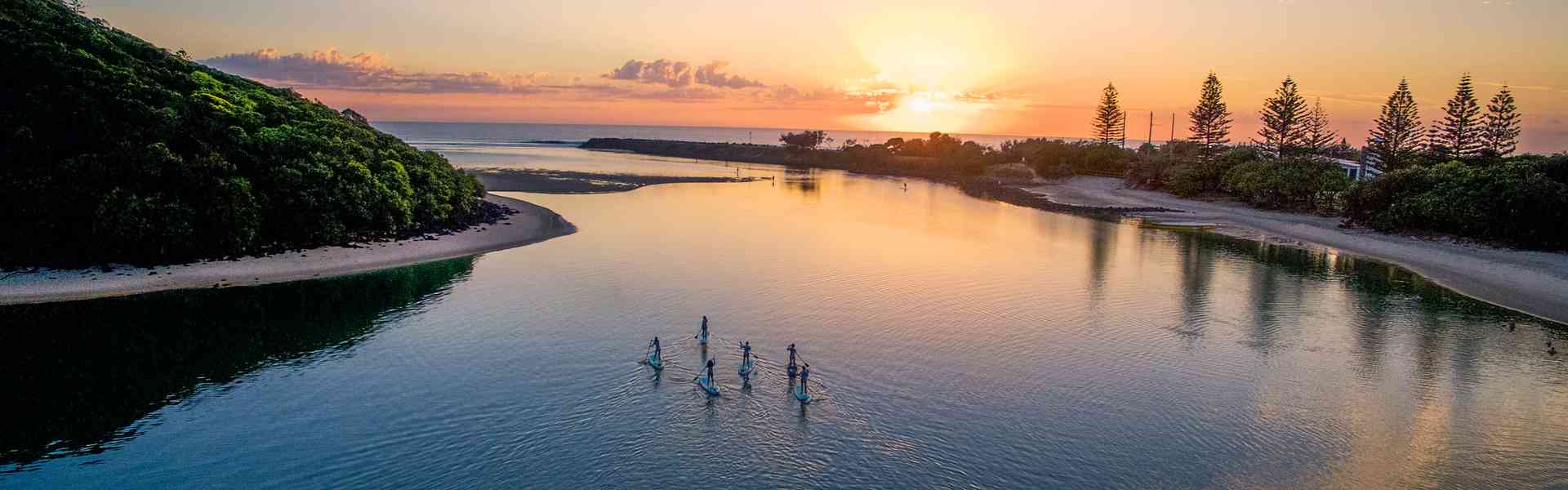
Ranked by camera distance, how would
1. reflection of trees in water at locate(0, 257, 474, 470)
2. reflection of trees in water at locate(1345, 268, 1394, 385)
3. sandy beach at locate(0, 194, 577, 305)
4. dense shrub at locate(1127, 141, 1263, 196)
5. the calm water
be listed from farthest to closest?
1. dense shrub at locate(1127, 141, 1263, 196)
2. sandy beach at locate(0, 194, 577, 305)
3. reflection of trees in water at locate(1345, 268, 1394, 385)
4. reflection of trees in water at locate(0, 257, 474, 470)
5. the calm water

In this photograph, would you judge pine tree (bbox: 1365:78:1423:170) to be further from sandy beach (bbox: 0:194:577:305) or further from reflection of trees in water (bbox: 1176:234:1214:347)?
sandy beach (bbox: 0:194:577:305)

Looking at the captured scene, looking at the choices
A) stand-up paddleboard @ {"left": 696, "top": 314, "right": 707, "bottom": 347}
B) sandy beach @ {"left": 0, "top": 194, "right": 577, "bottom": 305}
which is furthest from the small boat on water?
stand-up paddleboard @ {"left": 696, "top": 314, "right": 707, "bottom": 347}

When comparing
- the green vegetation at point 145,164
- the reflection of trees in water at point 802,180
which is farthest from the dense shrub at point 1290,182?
the green vegetation at point 145,164

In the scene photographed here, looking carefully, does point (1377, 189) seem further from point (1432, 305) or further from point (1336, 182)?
point (1432, 305)

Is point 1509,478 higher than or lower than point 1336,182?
lower

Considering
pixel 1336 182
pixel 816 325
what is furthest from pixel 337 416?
pixel 1336 182

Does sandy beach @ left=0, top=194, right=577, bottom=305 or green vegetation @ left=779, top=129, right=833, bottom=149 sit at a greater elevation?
green vegetation @ left=779, top=129, right=833, bottom=149

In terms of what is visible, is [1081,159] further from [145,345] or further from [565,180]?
[145,345]
